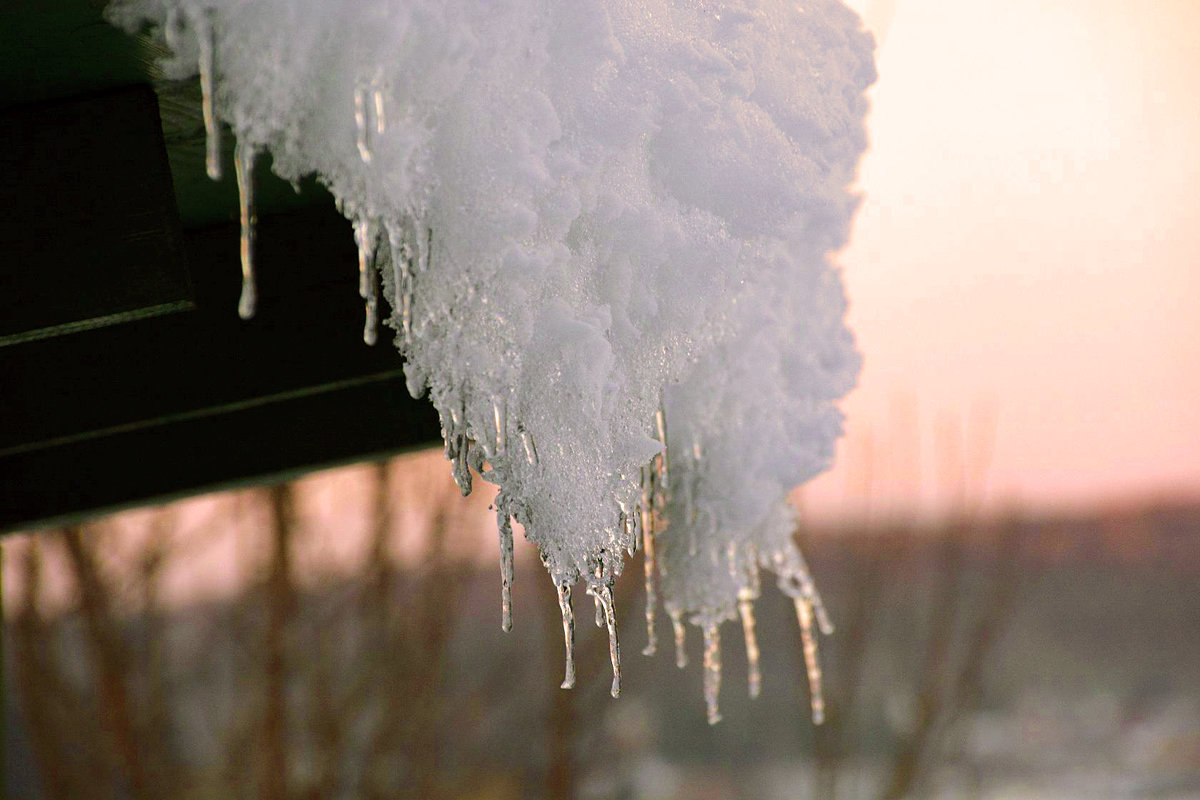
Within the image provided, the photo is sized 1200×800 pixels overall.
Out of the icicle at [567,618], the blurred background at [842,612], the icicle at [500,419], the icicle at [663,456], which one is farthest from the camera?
the blurred background at [842,612]

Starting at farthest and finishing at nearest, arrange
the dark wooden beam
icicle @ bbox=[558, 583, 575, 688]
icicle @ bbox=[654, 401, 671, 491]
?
the dark wooden beam < icicle @ bbox=[654, 401, 671, 491] < icicle @ bbox=[558, 583, 575, 688]

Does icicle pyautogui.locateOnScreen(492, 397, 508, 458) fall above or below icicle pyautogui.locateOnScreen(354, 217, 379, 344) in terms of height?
below

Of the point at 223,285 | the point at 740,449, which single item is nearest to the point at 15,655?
the point at 223,285

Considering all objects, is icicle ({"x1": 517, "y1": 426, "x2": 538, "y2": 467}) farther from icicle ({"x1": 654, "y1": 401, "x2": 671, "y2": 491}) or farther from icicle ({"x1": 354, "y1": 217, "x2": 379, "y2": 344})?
icicle ({"x1": 654, "y1": 401, "x2": 671, "y2": 491})

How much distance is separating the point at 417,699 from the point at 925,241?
4.35 metres

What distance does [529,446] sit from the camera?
2.09 ft

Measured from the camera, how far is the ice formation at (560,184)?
1.67ft

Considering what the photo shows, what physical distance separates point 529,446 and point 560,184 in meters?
0.17

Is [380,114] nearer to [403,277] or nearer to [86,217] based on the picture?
[403,277]

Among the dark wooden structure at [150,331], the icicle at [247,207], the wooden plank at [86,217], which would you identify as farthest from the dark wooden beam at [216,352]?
the icicle at [247,207]

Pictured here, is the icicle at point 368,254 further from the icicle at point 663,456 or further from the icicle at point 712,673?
the icicle at point 712,673

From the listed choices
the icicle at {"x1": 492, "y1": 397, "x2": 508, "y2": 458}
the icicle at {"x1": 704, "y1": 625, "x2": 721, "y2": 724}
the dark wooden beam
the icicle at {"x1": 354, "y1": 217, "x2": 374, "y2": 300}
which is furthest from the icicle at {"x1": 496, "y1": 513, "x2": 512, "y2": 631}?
the icicle at {"x1": 704, "y1": 625, "x2": 721, "y2": 724}

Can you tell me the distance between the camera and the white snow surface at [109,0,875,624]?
51 cm

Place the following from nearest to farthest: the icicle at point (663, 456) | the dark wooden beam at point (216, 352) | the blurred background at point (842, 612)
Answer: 1. the icicle at point (663, 456)
2. the dark wooden beam at point (216, 352)
3. the blurred background at point (842, 612)
